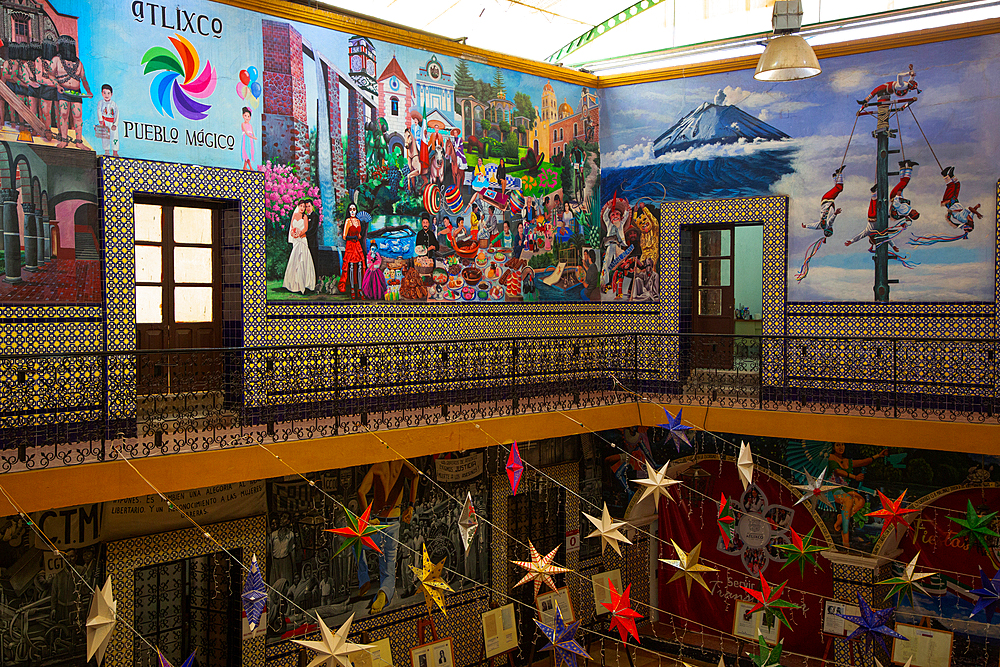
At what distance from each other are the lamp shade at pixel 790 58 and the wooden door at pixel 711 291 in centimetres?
458

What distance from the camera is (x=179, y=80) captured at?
8.33 metres

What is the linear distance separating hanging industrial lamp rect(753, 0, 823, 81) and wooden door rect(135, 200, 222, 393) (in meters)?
5.65

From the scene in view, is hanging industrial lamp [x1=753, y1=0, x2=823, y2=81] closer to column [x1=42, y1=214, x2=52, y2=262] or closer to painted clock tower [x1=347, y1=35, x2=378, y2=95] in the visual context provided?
painted clock tower [x1=347, y1=35, x2=378, y2=95]

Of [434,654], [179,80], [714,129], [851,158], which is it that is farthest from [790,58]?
[434,654]

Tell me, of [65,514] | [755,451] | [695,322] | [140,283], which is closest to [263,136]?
[140,283]

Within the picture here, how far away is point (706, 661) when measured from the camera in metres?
11.3

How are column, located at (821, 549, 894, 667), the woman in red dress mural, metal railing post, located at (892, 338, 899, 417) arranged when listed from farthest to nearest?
column, located at (821, 549, 894, 667) → the woman in red dress mural → metal railing post, located at (892, 338, 899, 417)

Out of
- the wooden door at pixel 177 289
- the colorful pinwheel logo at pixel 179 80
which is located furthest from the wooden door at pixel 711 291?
the colorful pinwheel logo at pixel 179 80

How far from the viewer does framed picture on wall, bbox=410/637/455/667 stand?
10.1 m

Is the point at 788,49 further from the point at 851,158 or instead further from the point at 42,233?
the point at 42,233

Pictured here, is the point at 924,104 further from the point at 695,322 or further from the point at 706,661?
the point at 706,661

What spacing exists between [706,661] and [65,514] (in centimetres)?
807

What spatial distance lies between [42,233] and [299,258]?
254 cm

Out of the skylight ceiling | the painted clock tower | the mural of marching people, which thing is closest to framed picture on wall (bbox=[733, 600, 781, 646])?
the mural of marching people
